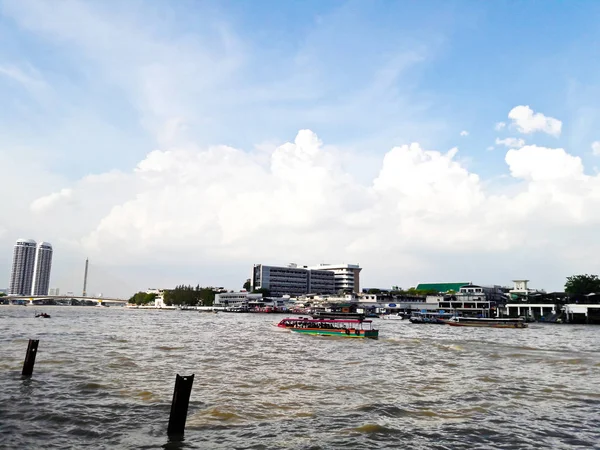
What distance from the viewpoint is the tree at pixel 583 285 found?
108 m

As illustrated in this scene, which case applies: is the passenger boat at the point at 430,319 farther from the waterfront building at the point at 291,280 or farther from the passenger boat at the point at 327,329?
the waterfront building at the point at 291,280

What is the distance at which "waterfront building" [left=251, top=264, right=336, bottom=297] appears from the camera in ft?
606

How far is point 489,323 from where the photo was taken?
253 feet

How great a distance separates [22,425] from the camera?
13109 mm

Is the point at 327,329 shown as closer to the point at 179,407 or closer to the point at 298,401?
the point at 298,401

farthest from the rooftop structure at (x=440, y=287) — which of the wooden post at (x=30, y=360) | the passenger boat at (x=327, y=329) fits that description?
the wooden post at (x=30, y=360)

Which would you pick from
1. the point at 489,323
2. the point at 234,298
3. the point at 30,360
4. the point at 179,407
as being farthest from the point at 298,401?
the point at 234,298

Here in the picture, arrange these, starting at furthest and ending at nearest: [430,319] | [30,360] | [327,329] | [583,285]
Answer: [583,285]
[430,319]
[327,329]
[30,360]

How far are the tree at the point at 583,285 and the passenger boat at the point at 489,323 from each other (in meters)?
42.8

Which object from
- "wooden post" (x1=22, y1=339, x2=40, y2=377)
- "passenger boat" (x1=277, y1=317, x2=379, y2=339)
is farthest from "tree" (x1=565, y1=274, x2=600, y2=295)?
"wooden post" (x1=22, y1=339, x2=40, y2=377)

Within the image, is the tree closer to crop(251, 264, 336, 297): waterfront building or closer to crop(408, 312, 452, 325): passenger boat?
crop(408, 312, 452, 325): passenger boat

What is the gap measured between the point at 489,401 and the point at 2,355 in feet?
87.4

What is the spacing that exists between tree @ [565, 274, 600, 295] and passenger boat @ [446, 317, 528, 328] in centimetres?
4283

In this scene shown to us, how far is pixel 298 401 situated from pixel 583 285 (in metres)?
116
